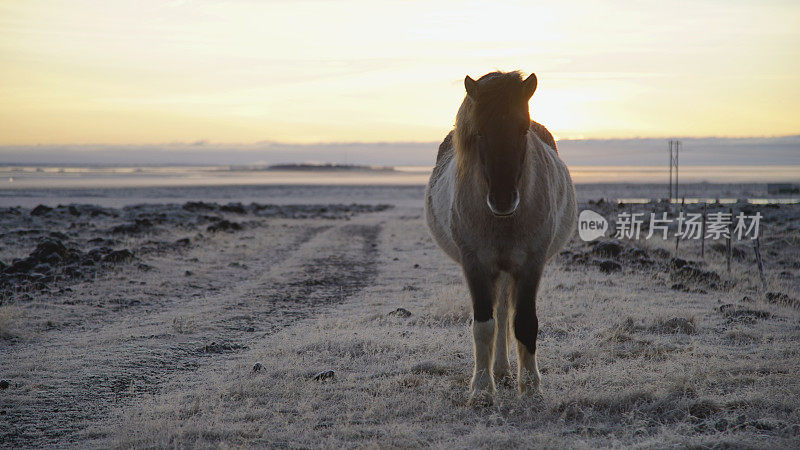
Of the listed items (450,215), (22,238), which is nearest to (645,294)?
(450,215)

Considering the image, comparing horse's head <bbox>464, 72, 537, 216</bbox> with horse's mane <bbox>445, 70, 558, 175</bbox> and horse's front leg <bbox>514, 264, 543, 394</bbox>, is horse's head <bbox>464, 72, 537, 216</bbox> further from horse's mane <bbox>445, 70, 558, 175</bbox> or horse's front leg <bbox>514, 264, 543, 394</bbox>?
horse's front leg <bbox>514, 264, 543, 394</bbox>

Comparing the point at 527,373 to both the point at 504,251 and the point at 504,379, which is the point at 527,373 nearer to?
the point at 504,379

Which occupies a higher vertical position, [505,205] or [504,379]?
[505,205]

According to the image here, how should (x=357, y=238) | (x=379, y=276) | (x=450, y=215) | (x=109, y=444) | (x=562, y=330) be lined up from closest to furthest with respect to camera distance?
1. (x=109, y=444)
2. (x=450, y=215)
3. (x=562, y=330)
4. (x=379, y=276)
5. (x=357, y=238)

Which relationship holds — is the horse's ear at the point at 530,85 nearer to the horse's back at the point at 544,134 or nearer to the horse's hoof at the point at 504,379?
the horse's back at the point at 544,134

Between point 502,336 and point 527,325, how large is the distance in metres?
0.64

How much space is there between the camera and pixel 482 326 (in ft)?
16.1

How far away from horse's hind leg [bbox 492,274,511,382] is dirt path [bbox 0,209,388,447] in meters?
2.95

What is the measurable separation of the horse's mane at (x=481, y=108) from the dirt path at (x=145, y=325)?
3.57 metres

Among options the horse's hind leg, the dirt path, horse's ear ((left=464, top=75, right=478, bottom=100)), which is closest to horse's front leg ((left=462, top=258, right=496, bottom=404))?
the horse's hind leg

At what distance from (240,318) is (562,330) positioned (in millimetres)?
4503

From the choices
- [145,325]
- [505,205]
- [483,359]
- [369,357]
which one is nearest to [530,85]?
[505,205]

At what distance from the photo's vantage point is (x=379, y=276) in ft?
41.2

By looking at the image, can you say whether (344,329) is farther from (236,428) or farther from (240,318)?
(236,428)
